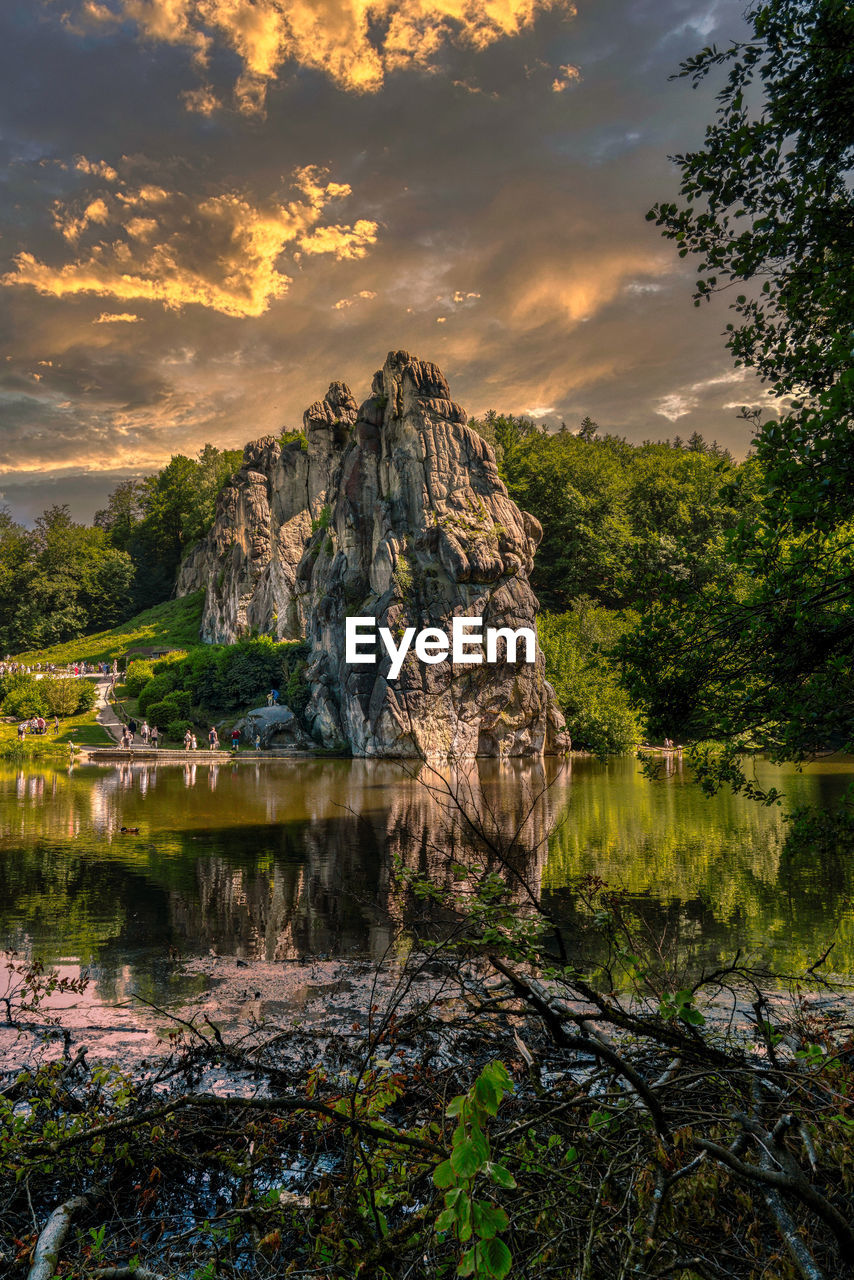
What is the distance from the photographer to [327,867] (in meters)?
14.2

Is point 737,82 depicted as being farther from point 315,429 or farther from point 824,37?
point 315,429

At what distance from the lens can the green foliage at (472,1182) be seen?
139 centimetres

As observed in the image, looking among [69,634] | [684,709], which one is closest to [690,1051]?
[684,709]

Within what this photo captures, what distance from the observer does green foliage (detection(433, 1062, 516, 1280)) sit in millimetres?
1390

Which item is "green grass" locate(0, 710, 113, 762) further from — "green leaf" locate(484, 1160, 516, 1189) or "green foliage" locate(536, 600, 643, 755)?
"green leaf" locate(484, 1160, 516, 1189)

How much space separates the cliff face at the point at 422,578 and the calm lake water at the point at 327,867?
52.3ft

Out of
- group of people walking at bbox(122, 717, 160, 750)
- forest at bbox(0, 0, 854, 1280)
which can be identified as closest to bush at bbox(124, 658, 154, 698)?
group of people walking at bbox(122, 717, 160, 750)

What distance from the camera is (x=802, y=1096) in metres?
2.90

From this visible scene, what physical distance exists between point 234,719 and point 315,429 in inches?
1121

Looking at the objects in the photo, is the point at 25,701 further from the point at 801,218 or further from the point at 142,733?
the point at 801,218

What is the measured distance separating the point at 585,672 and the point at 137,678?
1266 inches

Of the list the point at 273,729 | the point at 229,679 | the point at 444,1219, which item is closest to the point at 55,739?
the point at 229,679

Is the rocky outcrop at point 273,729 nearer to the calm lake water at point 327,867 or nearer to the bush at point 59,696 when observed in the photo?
the bush at point 59,696

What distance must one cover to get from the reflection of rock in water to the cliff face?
725 inches
